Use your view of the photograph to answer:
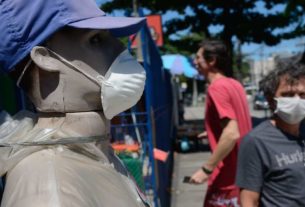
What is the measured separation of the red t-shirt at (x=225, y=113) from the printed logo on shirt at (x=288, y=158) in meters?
0.75

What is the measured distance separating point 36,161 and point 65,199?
0.17 m

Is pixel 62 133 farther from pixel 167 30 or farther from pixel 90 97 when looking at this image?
pixel 167 30

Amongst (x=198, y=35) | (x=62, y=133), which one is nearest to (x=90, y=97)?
(x=62, y=133)

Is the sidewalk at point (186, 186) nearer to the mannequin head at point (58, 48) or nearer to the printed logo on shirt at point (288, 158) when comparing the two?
the printed logo on shirt at point (288, 158)

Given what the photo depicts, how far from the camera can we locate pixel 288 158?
2604 millimetres

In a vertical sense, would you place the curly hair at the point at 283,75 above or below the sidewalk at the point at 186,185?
above

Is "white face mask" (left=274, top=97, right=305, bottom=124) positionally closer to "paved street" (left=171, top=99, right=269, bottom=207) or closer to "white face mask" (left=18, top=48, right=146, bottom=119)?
Result: "white face mask" (left=18, top=48, right=146, bottom=119)

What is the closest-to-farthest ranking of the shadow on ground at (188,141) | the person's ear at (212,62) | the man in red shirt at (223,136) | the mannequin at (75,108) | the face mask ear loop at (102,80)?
the mannequin at (75,108) < the face mask ear loop at (102,80) < the man in red shirt at (223,136) < the person's ear at (212,62) < the shadow on ground at (188,141)

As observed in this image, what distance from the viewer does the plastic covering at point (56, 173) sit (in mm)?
1047

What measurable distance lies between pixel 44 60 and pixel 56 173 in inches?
12.3

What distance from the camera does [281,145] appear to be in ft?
8.65

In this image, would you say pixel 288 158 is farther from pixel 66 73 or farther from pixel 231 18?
pixel 231 18

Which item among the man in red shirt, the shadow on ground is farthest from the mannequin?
the shadow on ground

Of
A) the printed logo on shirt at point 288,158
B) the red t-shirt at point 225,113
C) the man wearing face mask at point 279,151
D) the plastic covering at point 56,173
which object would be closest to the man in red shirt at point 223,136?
the red t-shirt at point 225,113
